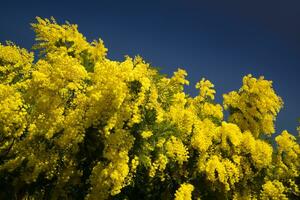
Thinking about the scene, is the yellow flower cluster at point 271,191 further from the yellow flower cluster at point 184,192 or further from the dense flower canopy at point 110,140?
the yellow flower cluster at point 184,192

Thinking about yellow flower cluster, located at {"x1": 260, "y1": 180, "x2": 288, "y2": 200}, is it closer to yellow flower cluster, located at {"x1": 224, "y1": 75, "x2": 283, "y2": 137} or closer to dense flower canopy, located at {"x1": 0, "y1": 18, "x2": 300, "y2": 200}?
dense flower canopy, located at {"x1": 0, "y1": 18, "x2": 300, "y2": 200}

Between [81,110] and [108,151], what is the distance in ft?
4.90

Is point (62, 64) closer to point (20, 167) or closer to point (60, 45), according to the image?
point (20, 167)

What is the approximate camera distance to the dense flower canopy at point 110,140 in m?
13.4

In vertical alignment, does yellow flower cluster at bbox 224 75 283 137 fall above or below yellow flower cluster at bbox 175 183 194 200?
above

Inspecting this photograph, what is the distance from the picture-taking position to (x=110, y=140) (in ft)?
44.0

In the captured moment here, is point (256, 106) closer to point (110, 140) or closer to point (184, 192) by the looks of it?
point (184, 192)

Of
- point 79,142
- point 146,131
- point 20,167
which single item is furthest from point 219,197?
point 20,167

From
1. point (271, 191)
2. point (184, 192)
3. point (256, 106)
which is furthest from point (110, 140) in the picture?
point (256, 106)

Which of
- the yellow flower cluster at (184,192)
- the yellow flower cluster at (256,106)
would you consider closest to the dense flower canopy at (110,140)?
the yellow flower cluster at (184,192)

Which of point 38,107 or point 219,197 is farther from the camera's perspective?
point 219,197

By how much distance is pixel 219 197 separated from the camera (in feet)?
59.7

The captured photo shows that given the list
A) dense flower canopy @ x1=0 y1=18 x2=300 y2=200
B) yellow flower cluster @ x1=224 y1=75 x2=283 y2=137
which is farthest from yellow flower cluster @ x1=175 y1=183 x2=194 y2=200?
yellow flower cluster @ x1=224 y1=75 x2=283 y2=137

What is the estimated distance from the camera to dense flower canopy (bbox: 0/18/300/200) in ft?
43.9
